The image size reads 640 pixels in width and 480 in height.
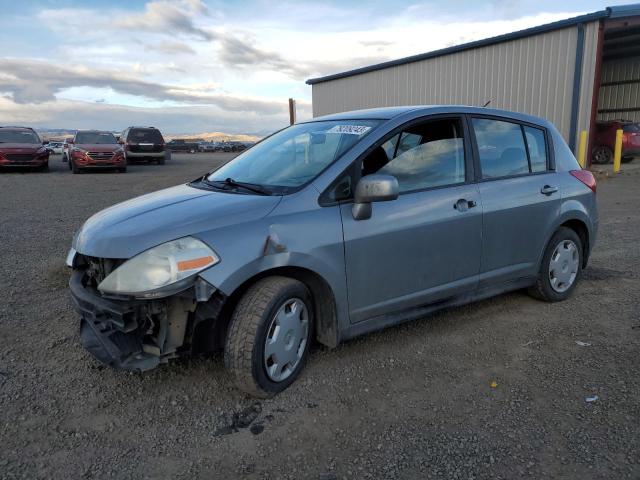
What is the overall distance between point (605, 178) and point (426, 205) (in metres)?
14.4

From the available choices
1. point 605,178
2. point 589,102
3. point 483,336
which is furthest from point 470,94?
point 483,336

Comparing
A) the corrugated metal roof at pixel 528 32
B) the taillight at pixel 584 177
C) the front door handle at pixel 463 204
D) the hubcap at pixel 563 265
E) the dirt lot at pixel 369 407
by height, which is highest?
the corrugated metal roof at pixel 528 32

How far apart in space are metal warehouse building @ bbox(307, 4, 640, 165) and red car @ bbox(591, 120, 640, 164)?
1.63m

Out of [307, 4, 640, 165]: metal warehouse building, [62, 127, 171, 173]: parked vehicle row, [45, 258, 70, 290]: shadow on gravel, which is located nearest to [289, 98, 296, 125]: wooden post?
[307, 4, 640, 165]: metal warehouse building

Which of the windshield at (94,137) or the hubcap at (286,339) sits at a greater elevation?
the windshield at (94,137)

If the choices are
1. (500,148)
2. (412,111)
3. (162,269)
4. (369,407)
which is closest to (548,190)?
(500,148)

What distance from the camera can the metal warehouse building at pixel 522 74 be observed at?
14625 mm

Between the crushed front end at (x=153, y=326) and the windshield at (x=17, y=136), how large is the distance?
61.9ft

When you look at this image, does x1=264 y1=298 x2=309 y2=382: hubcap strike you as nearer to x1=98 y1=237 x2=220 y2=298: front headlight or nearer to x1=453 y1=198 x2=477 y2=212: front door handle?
x1=98 y1=237 x2=220 y2=298: front headlight

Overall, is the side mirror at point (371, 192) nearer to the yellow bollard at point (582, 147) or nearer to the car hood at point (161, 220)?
the car hood at point (161, 220)

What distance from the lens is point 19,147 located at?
17.9 m

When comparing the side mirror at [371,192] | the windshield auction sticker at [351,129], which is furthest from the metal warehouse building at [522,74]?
the side mirror at [371,192]

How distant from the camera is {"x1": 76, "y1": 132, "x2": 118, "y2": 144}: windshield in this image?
19109 millimetres

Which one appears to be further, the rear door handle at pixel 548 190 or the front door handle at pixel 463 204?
the rear door handle at pixel 548 190
